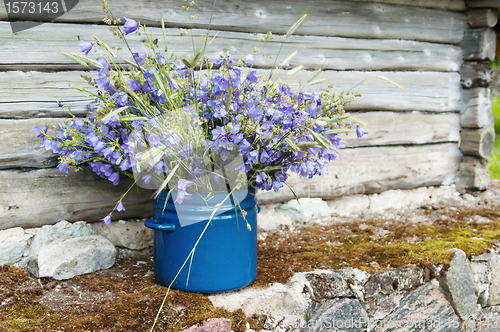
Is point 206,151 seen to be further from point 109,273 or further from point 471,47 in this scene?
point 471,47

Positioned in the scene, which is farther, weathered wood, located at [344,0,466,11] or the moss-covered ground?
weathered wood, located at [344,0,466,11]

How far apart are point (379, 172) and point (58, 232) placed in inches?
77.4

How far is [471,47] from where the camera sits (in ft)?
9.50

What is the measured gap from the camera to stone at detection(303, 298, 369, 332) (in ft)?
5.15

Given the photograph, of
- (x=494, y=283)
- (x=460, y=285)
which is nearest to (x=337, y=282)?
(x=460, y=285)

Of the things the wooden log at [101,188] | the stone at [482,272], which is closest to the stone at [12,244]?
the wooden log at [101,188]

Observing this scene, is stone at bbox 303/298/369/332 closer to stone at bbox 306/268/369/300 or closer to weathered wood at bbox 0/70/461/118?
stone at bbox 306/268/369/300

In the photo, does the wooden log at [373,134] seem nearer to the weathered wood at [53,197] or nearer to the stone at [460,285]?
the weathered wood at [53,197]

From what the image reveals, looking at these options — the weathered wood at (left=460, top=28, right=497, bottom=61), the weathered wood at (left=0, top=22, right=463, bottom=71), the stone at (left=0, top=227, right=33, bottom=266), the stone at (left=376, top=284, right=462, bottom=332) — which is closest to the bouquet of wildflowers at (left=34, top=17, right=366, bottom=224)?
the weathered wood at (left=0, top=22, right=463, bottom=71)

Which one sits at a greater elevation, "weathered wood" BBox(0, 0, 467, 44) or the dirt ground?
"weathered wood" BBox(0, 0, 467, 44)

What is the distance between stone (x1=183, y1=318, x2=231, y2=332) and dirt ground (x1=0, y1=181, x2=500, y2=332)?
21mm

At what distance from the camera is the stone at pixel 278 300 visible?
147cm

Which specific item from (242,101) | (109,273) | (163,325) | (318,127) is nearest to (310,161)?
(318,127)

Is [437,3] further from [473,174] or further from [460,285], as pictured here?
[460,285]
